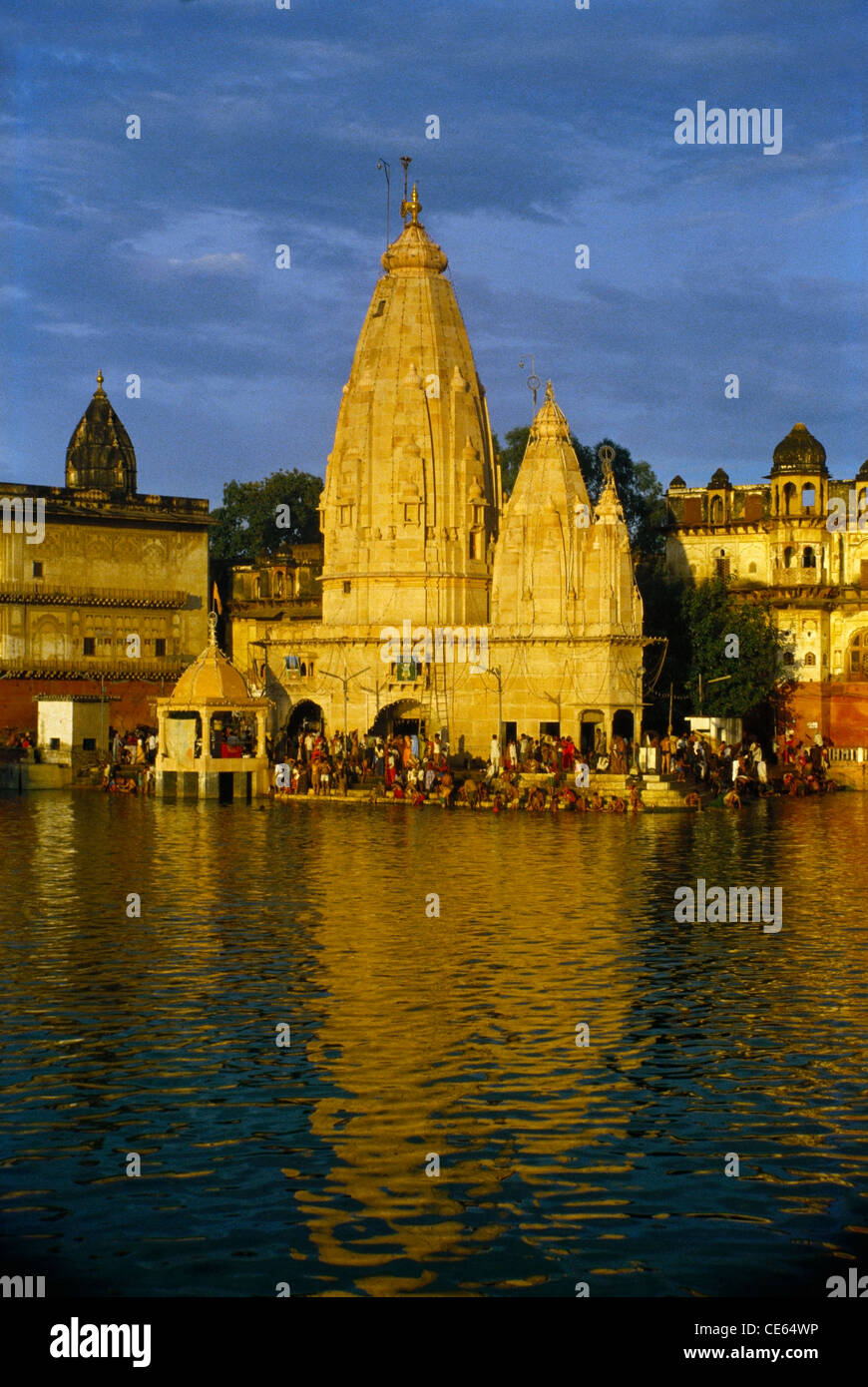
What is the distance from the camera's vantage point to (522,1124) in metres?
14.3

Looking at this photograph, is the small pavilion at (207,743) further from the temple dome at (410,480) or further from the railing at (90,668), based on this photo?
the railing at (90,668)

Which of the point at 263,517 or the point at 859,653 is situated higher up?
the point at 263,517

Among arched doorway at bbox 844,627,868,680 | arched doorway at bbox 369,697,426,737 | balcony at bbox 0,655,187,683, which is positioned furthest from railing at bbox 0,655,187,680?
arched doorway at bbox 844,627,868,680

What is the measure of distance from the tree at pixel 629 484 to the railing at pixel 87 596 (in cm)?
1570

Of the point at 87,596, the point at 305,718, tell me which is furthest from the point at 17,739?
the point at 87,596

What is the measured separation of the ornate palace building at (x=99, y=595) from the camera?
66.1 meters

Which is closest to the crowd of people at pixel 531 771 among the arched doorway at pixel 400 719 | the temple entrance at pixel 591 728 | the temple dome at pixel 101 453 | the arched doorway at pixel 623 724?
the temple entrance at pixel 591 728

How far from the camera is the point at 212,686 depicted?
49.2m

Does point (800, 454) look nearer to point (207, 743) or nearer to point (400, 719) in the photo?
point (400, 719)

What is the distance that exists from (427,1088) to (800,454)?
5427 cm

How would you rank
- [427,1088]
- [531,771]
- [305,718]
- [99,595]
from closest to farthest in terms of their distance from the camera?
[427,1088] < [531,771] < [305,718] < [99,595]
